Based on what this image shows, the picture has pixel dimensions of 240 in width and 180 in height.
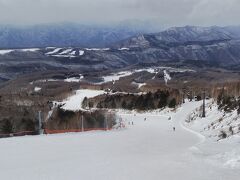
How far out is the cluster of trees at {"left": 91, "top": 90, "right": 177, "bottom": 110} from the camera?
12862cm

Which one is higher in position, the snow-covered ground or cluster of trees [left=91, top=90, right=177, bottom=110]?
cluster of trees [left=91, top=90, right=177, bottom=110]

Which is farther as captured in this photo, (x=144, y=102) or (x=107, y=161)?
(x=144, y=102)

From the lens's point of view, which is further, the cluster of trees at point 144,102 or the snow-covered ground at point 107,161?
the cluster of trees at point 144,102

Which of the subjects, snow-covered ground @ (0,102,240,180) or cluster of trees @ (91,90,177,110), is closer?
snow-covered ground @ (0,102,240,180)

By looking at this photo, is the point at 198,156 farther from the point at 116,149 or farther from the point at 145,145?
the point at 145,145

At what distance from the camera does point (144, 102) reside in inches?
5512

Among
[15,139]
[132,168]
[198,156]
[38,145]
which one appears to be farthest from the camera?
[15,139]

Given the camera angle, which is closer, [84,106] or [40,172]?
[40,172]

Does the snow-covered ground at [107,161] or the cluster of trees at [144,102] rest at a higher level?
the cluster of trees at [144,102]

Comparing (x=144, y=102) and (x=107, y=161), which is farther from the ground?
(x=144, y=102)

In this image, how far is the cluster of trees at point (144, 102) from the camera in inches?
5064

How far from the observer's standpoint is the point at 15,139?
28641 mm

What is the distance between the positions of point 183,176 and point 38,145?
1036 cm

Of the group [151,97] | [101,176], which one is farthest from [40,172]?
[151,97]
